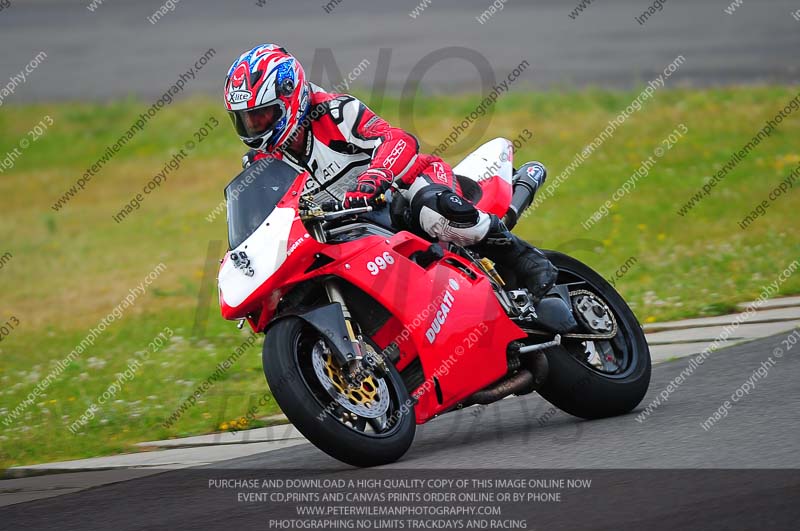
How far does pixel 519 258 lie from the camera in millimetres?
6523

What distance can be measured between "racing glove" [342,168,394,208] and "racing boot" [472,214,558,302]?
29.8 inches

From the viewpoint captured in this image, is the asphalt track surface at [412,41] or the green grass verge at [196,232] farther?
the asphalt track surface at [412,41]

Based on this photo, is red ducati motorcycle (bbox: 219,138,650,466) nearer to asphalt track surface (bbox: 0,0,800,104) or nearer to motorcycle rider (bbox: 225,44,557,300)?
motorcycle rider (bbox: 225,44,557,300)

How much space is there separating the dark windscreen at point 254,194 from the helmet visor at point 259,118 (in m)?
0.21

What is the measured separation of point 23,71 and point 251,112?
20540 millimetres

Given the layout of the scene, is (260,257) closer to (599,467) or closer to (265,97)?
(265,97)

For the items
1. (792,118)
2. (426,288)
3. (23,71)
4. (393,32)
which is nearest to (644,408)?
(426,288)

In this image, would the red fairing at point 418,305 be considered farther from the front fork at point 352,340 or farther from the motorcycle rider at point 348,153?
the motorcycle rider at point 348,153

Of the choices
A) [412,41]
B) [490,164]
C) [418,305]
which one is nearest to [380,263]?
[418,305]

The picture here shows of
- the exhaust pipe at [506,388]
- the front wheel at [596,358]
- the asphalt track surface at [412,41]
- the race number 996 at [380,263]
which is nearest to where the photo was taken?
the race number 996 at [380,263]

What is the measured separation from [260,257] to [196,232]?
10008 mm

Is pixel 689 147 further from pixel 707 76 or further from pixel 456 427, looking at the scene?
pixel 456 427

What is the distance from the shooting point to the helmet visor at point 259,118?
20.0 ft

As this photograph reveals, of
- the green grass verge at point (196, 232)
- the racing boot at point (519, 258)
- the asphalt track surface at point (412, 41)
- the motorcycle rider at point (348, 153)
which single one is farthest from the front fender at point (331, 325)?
the asphalt track surface at point (412, 41)
